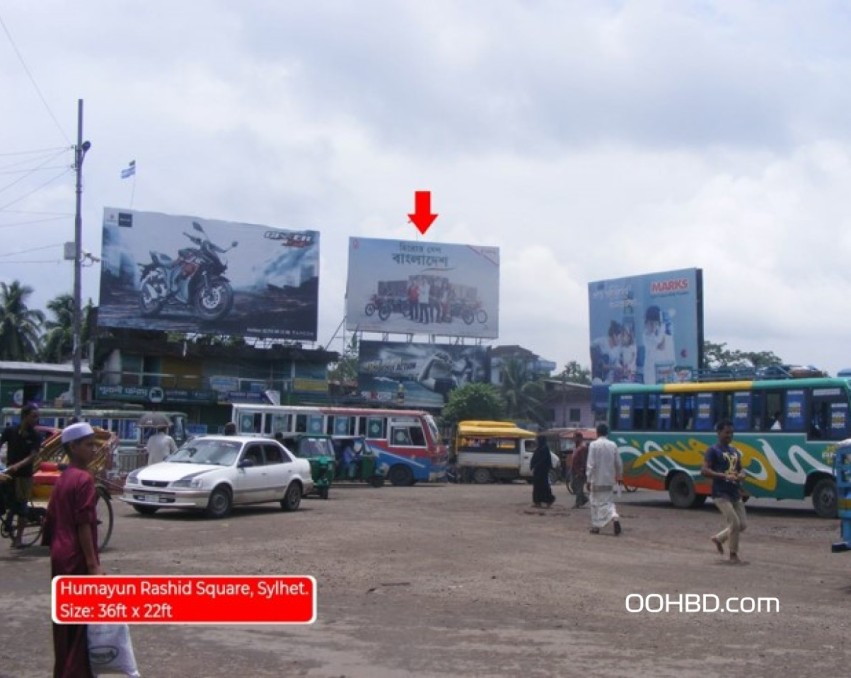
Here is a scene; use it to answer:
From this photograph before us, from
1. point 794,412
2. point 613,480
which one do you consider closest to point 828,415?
point 794,412

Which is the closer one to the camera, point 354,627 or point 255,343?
point 354,627

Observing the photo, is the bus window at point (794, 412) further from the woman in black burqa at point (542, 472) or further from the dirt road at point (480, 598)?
the woman in black burqa at point (542, 472)

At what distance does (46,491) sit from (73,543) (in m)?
8.12

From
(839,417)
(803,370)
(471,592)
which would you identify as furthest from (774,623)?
(803,370)

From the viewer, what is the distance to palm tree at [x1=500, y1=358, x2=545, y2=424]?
67312 mm

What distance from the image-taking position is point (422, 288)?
193ft

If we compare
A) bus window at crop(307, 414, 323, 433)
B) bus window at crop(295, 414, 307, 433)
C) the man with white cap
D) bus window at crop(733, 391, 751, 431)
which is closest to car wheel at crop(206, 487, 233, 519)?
bus window at crop(733, 391, 751, 431)

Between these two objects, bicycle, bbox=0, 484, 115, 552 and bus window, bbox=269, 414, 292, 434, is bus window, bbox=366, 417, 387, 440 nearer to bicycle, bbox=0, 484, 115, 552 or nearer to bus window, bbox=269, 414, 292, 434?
bus window, bbox=269, 414, 292, 434

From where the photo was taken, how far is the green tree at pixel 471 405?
57781 millimetres

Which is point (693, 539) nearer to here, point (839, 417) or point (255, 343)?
point (839, 417)

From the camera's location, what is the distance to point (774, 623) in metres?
8.73

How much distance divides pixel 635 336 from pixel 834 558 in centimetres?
3940

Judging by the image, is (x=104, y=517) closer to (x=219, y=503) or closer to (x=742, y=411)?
(x=219, y=503)

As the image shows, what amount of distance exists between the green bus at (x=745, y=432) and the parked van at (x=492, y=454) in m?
15.4
